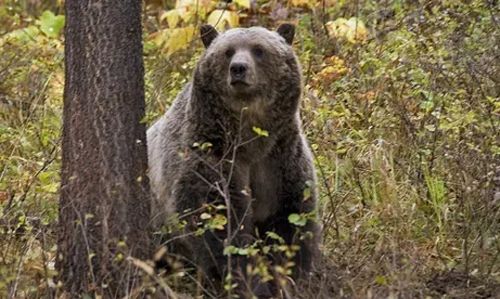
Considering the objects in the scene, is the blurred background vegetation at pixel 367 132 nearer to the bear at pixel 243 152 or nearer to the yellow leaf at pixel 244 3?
the yellow leaf at pixel 244 3

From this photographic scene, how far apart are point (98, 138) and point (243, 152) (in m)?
0.95

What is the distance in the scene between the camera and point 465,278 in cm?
584

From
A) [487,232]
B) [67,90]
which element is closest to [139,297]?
[67,90]

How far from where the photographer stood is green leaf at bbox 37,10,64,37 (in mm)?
10188

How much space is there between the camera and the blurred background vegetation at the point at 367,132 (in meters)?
5.89

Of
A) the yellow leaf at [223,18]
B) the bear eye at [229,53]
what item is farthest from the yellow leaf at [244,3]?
the bear eye at [229,53]

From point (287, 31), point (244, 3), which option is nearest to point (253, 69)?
point (287, 31)

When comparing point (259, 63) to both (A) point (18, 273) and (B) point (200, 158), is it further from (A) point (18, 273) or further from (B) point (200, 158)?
(A) point (18, 273)

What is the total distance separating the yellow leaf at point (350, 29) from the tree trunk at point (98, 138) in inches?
144

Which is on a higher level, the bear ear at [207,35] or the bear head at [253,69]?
the bear ear at [207,35]

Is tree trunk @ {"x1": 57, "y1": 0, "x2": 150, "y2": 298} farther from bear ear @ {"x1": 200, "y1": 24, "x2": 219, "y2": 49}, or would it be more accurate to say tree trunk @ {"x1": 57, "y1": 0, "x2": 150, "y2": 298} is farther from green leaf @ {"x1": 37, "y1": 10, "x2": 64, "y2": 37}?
green leaf @ {"x1": 37, "y1": 10, "x2": 64, "y2": 37}

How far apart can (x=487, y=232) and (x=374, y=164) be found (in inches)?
48.5

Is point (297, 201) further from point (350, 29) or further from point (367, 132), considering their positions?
point (350, 29)

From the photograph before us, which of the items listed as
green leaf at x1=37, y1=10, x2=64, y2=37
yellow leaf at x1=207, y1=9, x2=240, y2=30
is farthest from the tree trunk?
green leaf at x1=37, y1=10, x2=64, y2=37
